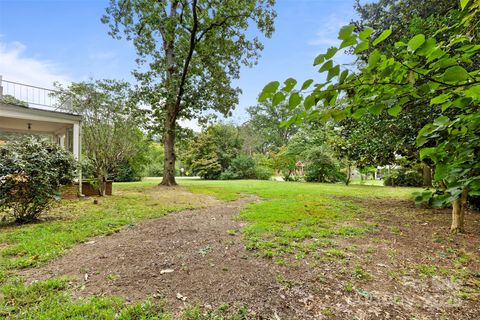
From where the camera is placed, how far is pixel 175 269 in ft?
8.96

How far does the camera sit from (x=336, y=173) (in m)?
17.8

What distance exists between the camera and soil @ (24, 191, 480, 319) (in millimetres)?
2057

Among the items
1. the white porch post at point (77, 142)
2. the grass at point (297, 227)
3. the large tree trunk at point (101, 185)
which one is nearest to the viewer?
the grass at point (297, 227)

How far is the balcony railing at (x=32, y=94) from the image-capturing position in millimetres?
8219

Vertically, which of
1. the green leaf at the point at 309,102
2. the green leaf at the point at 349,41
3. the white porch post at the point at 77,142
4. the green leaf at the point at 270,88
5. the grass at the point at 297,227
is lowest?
the grass at the point at 297,227

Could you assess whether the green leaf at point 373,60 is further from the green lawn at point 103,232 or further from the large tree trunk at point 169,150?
the large tree trunk at point 169,150

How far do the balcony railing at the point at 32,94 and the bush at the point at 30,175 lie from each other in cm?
449

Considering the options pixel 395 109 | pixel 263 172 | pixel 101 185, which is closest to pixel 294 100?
pixel 395 109

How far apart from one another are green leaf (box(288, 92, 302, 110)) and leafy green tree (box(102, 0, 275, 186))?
1071 cm

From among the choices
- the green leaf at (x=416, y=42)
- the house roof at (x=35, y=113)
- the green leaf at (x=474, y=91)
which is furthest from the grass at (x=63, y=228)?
A: the green leaf at (x=474, y=91)

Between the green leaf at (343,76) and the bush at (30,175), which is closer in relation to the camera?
Answer: the green leaf at (343,76)

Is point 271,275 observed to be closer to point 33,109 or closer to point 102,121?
point 33,109

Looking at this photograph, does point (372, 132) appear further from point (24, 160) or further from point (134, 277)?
point (24, 160)

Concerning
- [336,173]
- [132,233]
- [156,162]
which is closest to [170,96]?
[132,233]
